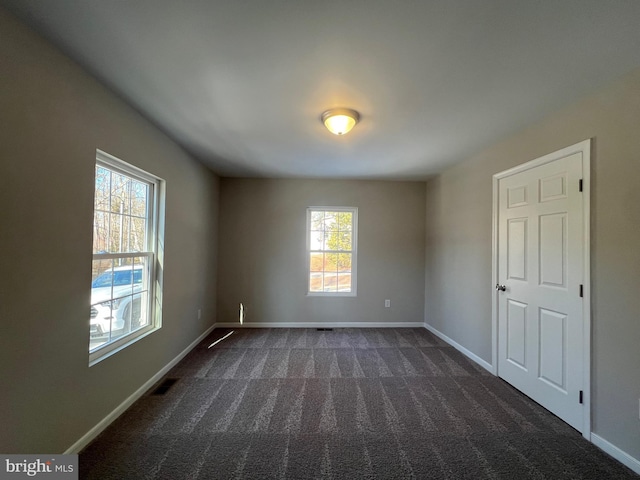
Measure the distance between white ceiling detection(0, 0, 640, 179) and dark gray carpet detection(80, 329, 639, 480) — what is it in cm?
240

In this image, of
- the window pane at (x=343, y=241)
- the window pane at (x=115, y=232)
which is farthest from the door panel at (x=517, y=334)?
the window pane at (x=115, y=232)

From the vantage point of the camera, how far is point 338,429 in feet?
6.29

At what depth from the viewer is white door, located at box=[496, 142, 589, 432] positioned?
1971mm

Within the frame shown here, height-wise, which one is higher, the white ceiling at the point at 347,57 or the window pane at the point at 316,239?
the white ceiling at the point at 347,57

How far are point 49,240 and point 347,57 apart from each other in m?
1.96

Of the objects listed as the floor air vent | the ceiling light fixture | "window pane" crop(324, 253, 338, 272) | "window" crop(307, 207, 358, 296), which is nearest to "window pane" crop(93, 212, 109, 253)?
the floor air vent

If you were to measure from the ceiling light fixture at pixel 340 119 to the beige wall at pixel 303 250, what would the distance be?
216 centimetres

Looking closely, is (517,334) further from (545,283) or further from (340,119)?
(340,119)

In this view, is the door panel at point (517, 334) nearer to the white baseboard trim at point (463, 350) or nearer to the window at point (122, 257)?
the white baseboard trim at point (463, 350)

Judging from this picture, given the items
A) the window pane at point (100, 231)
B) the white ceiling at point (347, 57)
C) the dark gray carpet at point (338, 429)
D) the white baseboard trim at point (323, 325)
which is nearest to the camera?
the white ceiling at point (347, 57)

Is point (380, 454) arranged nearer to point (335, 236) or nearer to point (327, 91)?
point (327, 91)

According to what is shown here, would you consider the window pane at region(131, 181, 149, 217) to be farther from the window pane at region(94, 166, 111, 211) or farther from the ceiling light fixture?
the ceiling light fixture

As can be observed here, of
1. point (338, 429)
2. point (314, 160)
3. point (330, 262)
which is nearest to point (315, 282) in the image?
point (330, 262)

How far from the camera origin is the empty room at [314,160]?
4.33ft
